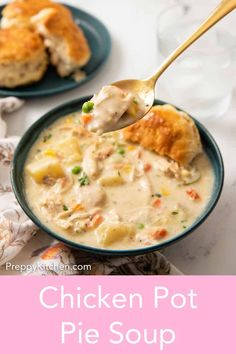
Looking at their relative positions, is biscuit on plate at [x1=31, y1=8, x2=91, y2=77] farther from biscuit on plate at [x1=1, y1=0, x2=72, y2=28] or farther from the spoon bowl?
the spoon bowl

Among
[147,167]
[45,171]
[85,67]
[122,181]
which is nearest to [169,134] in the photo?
[147,167]

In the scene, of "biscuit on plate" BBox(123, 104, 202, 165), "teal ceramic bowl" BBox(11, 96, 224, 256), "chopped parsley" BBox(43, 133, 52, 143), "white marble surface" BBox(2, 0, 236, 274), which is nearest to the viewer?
"teal ceramic bowl" BBox(11, 96, 224, 256)

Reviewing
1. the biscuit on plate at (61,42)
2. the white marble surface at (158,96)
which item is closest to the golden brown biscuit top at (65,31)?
the biscuit on plate at (61,42)

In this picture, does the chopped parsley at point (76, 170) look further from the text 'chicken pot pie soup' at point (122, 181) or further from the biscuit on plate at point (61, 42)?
the biscuit on plate at point (61, 42)

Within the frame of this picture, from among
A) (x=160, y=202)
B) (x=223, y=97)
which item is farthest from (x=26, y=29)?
(x=160, y=202)

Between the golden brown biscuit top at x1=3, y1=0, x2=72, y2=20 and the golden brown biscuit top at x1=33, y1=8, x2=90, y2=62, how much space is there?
56 mm

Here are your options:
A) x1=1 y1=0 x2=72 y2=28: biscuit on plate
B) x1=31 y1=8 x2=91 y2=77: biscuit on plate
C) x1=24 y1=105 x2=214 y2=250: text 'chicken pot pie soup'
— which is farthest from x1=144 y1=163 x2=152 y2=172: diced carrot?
x1=1 y1=0 x2=72 y2=28: biscuit on plate

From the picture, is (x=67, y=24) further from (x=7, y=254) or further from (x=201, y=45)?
(x=7, y=254)

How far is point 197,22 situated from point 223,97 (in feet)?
1.59

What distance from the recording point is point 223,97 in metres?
2.64

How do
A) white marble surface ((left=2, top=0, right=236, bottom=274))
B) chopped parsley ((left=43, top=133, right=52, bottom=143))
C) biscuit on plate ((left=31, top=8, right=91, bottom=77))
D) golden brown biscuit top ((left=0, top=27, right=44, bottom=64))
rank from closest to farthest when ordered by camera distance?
white marble surface ((left=2, top=0, right=236, bottom=274)) → chopped parsley ((left=43, top=133, right=52, bottom=143)) → golden brown biscuit top ((left=0, top=27, right=44, bottom=64)) → biscuit on plate ((left=31, top=8, right=91, bottom=77))

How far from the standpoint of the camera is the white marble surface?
2.13 metres

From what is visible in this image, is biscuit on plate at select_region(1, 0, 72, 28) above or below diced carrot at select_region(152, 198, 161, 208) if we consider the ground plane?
above

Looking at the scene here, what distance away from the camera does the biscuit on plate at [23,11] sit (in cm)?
289
